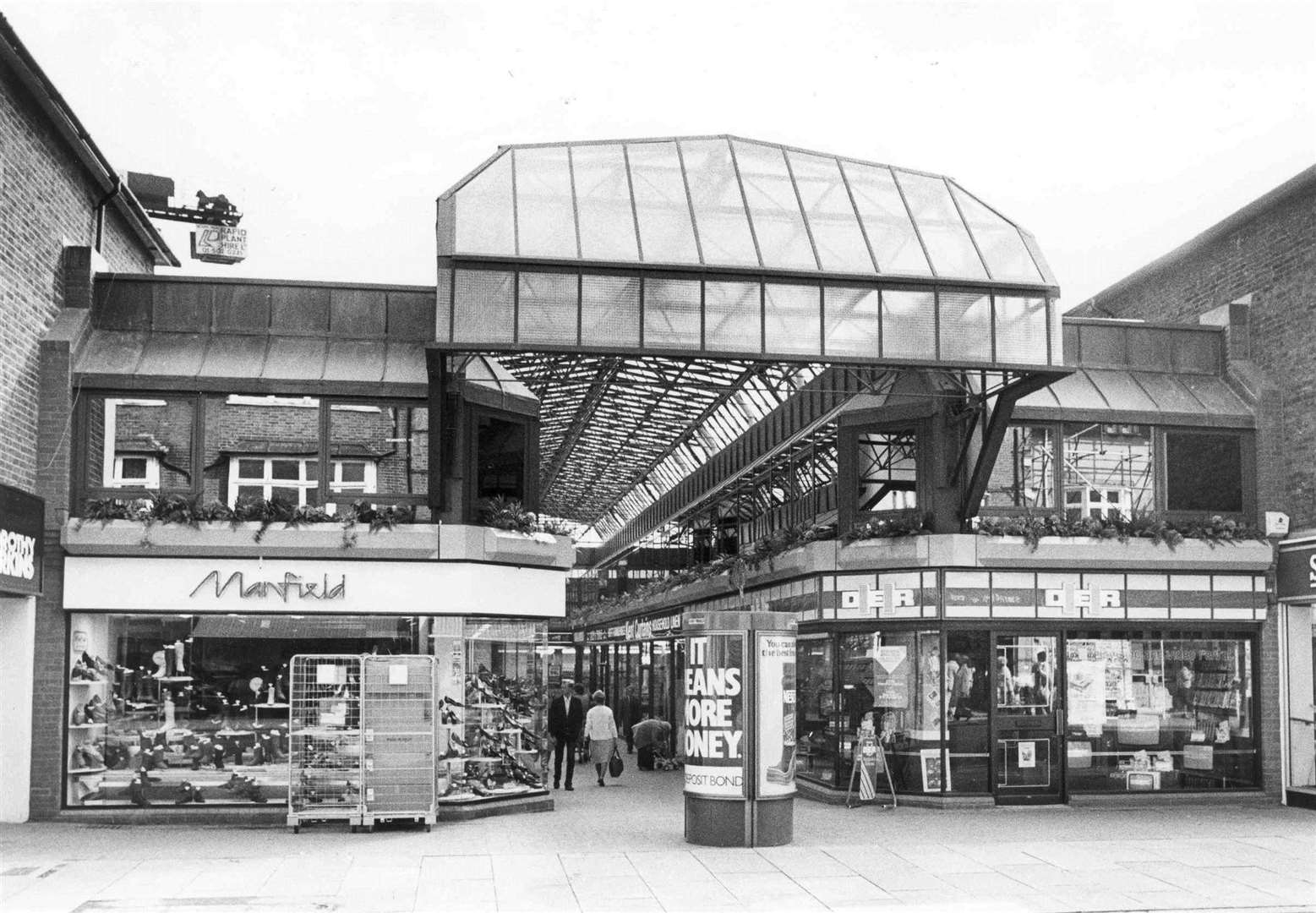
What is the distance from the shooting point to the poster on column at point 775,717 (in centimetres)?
1505

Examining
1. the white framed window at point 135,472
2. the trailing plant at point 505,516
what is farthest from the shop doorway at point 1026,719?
the white framed window at point 135,472

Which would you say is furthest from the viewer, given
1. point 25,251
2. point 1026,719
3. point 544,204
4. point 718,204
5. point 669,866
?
point 1026,719

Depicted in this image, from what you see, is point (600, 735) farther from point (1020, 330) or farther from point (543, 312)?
point (1020, 330)

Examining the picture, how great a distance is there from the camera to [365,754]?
1600cm

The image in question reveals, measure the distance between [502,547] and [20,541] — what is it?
573 centimetres

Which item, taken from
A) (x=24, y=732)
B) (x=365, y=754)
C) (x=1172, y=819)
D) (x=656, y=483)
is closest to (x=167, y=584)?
(x=24, y=732)

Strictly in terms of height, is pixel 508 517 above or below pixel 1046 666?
above

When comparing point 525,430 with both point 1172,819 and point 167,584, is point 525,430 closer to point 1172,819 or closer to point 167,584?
point 167,584

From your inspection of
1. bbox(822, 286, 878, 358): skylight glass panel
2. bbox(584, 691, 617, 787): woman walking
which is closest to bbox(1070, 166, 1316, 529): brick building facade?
bbox(822, 286, 878, 358): skylight glass panel

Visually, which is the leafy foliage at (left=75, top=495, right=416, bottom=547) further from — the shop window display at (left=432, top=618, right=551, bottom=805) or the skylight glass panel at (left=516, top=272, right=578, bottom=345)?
the skylight glass panel at (left=516, top=272, right=578, bottom=345)

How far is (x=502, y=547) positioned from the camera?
1802 centimetres

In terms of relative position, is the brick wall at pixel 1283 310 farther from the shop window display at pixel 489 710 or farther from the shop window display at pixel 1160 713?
the shop window display at pixel 489 710

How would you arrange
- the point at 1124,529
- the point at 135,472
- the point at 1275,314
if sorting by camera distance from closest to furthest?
1. the point at 135,472
2. the point at 1124,529
3. the point at 1275,314

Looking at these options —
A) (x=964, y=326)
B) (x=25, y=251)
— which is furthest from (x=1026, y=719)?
(x=25, y=251)
